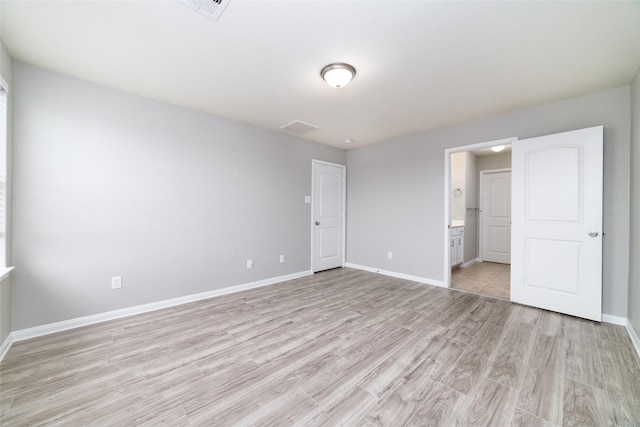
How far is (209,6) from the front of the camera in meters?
1.61

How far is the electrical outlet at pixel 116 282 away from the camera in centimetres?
269

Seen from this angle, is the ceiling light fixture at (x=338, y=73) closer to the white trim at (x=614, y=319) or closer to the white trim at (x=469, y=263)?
the white trim at (x=614, y=319)

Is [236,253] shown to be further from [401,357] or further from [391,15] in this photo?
[391,15]

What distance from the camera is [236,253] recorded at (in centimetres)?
367

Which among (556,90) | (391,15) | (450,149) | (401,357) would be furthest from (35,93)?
(556,90)

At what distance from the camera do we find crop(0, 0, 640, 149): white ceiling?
1646mm

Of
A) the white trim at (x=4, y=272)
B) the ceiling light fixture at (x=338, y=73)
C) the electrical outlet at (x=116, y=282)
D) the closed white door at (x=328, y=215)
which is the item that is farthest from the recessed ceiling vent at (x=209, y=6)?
the closed white door at (x=328, y=215)

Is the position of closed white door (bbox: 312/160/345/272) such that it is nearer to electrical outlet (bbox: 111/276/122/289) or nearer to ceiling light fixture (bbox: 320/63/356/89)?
ceiling light fixture (bbox: 320/63/356/89)

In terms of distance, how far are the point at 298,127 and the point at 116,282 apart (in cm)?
308

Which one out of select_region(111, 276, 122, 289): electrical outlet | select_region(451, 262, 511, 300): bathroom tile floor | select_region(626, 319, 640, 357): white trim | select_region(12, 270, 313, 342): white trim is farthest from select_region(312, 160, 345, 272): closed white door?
select_region(626, 319, 640, 357): white trim

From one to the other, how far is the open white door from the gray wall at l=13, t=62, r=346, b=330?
3.47 meters

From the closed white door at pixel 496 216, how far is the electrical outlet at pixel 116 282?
6.97 meters

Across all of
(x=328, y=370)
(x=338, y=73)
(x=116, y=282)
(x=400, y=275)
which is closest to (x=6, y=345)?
(x=116, y=282)

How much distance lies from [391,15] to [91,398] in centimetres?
318
